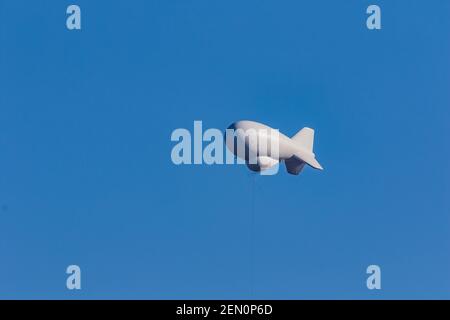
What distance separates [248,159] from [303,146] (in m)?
3.42

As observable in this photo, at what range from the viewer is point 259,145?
82.9 ft

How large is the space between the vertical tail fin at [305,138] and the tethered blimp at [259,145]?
1.18 metres

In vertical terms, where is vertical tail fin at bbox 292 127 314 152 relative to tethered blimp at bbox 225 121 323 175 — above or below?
above

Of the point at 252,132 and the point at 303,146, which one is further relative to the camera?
the point at 303,146

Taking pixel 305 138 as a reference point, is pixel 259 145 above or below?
below

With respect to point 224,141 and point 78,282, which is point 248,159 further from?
point 78,282

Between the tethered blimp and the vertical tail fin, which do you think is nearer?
the tethered blimp

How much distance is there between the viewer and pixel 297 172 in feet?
90.9

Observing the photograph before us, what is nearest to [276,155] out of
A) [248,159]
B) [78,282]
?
[248,159]

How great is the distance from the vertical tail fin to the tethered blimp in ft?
3.88

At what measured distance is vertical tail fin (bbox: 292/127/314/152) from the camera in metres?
28.6

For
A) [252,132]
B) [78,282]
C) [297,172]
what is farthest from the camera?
[297,172]

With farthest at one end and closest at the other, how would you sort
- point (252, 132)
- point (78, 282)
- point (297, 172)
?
point (297, 172)
point (252, 132)
point (78, 282)

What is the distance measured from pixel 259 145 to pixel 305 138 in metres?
4.14
